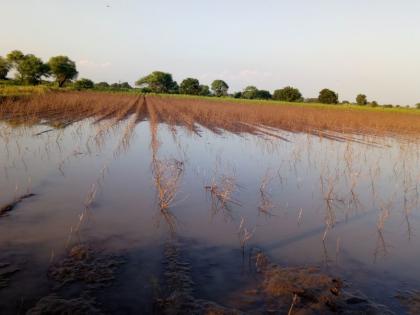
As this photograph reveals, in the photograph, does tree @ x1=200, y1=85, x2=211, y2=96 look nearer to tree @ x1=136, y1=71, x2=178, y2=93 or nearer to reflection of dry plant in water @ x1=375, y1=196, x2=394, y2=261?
tree @ x1=136, y1=71, x2=178, y2=93

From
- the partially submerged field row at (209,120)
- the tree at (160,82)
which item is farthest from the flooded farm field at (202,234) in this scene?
the tree at (160,82)

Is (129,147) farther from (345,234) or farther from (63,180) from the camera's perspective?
(345,234)

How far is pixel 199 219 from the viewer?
550 centimetres

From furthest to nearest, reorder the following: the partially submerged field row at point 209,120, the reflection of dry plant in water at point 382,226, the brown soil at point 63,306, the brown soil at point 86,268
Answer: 1. the partially submerged field row at point 209,120
2. the reflection of dry plant in water at point 382,226
3. the brown soil at point 86,268
4. the brown soil at point 63,306

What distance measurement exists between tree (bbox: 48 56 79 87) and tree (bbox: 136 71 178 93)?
37.4m

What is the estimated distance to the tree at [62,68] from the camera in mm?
76375

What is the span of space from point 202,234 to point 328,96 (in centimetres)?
7787

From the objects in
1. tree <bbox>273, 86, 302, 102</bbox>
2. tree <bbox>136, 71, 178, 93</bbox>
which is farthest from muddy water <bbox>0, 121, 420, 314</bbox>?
tree <bbox>136, 71, 178, 93</bbox>

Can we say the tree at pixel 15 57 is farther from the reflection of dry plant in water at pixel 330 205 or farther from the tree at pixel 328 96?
the reflection of dry plant in water at pixel 330 205

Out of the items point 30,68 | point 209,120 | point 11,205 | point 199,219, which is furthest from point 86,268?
point 30,68

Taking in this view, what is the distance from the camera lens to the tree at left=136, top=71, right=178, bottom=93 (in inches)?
4675

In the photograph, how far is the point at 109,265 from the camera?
12.4ft

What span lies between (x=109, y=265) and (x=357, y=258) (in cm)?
302

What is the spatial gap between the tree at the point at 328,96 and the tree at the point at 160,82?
183 feet
